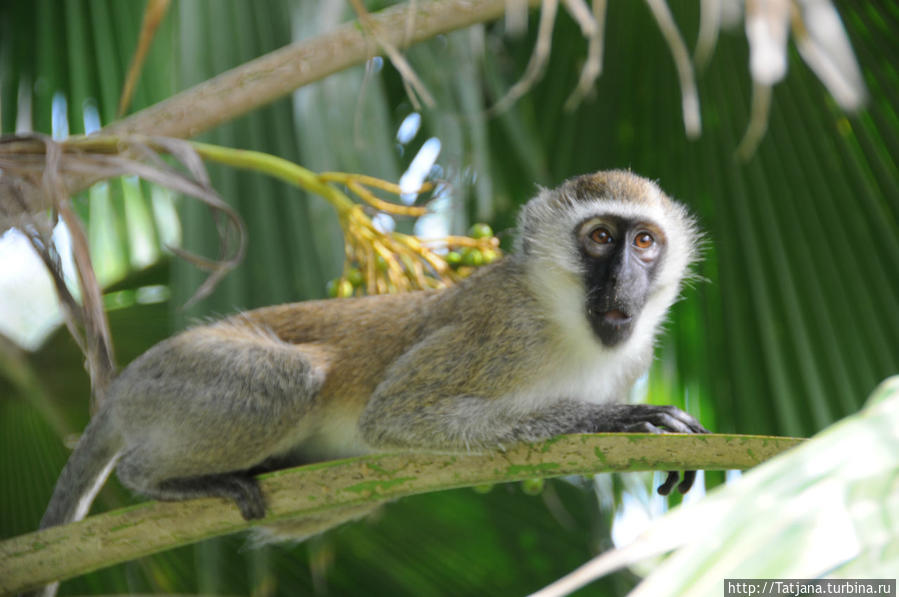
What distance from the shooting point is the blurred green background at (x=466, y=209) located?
130 inches

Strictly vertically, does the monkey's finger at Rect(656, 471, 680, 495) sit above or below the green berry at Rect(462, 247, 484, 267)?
below

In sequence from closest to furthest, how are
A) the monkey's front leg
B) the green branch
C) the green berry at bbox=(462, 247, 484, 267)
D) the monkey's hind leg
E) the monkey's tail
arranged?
the green branch
the monkey's front leg
the monkey's hind leg
the monkey's tail
the green berry at bbox=(462, 247, 484, 267)

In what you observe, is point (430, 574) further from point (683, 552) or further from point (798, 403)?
point (683, 552)

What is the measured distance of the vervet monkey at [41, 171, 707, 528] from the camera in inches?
129

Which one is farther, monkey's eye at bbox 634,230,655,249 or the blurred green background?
monkey's eye at bbox 634,230,655,249

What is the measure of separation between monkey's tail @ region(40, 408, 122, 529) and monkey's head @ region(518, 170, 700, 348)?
5.98 ft

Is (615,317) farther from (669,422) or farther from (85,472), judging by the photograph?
(85,472)

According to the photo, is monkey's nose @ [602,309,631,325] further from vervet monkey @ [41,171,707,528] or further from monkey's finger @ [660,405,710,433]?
monkey's finger @ [660,405,710,433]

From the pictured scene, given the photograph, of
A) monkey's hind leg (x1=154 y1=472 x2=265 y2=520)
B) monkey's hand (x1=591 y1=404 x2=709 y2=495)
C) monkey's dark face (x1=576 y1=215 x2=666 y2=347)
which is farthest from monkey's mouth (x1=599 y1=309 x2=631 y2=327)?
monkey's hind leg (x1=154 y1=472 x2=265 y2=520)

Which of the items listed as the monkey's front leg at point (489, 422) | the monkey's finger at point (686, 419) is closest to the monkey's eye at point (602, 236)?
the monkey's front leg at point (489, 422)

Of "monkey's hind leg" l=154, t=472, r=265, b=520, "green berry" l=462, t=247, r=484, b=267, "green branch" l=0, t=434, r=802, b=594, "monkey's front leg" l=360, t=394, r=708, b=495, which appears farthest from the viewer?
"green berry" l=462, t=247, r=484, b=267

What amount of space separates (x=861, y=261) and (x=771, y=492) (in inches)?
108

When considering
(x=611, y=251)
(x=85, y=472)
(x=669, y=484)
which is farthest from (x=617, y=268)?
(x=85, y=472)

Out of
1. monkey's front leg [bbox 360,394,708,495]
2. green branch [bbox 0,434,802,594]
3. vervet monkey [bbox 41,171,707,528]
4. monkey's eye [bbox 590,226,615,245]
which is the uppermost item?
monkey's eye [bbox 590,226,615,245]
